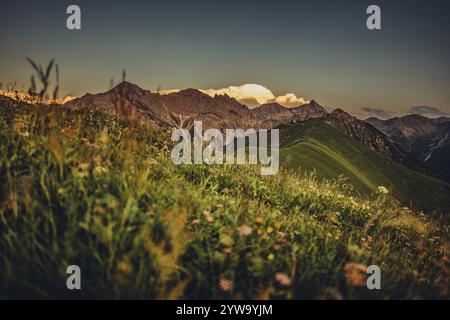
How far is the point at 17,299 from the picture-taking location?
3373mm

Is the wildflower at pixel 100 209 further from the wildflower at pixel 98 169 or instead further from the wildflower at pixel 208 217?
the wildflower at pixel 208 217

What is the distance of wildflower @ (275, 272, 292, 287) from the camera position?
3.68 m

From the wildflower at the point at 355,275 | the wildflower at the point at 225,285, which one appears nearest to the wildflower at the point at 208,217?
the wildflower at the point at 225,285

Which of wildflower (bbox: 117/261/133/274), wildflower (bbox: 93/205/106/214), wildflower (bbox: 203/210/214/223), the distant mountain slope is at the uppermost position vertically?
wildflower (bbox: 93/205/106/214)

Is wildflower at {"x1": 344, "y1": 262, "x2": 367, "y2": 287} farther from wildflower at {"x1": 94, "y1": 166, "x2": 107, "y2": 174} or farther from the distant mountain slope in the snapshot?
the distant mountain slope

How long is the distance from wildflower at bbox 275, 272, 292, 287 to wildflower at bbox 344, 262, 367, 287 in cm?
85

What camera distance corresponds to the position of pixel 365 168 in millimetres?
119750

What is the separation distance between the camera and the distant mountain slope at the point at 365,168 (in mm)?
85394

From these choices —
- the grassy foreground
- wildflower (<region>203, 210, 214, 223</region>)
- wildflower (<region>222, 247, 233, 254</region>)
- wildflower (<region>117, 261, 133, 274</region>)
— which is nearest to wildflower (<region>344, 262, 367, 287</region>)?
the grassy foreground

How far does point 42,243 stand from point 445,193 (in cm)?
13764

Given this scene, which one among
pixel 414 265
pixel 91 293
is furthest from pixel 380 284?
pixel 91 293

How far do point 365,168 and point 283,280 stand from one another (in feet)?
412

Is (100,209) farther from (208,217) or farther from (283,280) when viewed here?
(283,280)

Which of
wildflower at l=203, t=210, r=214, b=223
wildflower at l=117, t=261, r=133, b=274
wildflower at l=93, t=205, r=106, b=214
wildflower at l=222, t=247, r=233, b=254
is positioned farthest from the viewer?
wildflower at l=203, t=210, r=214, b=223
